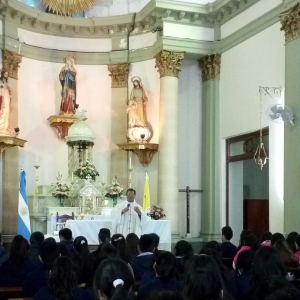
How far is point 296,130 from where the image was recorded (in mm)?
11281

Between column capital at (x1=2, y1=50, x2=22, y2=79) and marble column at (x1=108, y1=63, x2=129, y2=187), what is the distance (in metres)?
2.77

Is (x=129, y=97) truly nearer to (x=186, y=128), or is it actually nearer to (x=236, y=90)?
(x=186, y=128)

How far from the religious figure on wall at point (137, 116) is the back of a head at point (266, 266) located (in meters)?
11.3

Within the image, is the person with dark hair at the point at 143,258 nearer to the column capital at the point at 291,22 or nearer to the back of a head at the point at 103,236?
the back of a head at the point at 103,236

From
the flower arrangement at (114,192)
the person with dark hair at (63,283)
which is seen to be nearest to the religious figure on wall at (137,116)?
the flower arrangement at (114,192)

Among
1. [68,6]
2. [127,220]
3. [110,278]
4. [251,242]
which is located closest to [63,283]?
[110,278]

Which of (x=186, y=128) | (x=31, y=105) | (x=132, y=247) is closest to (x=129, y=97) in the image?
(x=186, y=128)

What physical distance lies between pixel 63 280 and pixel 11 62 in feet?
40.1

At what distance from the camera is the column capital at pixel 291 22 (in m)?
11.3

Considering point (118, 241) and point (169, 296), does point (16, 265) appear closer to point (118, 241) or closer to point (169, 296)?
point (118, 241)

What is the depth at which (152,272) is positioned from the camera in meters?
4.87

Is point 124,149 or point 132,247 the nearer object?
point 132,247

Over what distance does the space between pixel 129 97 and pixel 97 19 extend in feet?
8.45

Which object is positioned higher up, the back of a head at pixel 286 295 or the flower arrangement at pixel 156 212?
the back of a head at pixel 286 295
